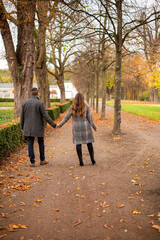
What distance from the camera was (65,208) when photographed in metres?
3.29

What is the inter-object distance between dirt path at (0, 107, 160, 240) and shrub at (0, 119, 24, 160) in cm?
31

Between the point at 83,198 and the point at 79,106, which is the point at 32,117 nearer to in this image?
the point at 79,106

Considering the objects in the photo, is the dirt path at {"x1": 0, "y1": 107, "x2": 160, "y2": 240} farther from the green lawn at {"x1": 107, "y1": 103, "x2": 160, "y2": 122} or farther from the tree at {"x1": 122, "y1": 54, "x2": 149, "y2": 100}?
the green lawn at {"x1": 107, "y1": 103, "x2": 160, "y2": 122}

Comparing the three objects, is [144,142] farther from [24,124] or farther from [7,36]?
[7,36]

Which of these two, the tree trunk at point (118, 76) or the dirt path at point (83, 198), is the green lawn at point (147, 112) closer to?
the tree trunk at point (118, 76)

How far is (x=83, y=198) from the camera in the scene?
11.8ft

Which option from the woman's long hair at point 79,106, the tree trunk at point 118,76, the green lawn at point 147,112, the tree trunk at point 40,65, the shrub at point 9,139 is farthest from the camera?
the green lawn at point 147,112

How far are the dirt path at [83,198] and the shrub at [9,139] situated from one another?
0.31 metres

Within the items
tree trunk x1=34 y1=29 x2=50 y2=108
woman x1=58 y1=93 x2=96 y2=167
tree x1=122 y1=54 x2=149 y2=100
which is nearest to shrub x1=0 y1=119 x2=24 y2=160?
woman x1=58 y1=93 x2=96 y2=167

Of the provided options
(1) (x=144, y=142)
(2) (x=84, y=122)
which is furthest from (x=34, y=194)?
(1) (x=144, y=142)

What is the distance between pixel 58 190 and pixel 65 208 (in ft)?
2.36

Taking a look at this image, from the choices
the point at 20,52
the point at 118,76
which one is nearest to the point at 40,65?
the point at 20,52

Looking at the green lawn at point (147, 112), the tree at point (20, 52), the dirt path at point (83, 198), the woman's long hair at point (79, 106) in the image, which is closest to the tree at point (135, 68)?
the green lawn at point (147, 112)

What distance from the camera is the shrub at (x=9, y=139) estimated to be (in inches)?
225
